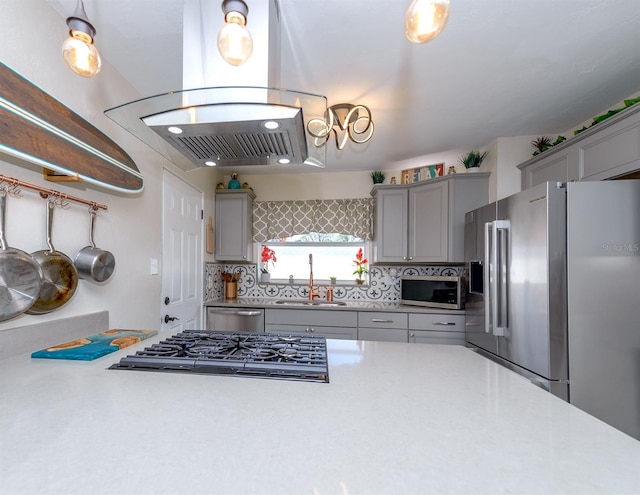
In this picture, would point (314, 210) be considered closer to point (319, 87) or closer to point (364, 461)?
point (319, 87)

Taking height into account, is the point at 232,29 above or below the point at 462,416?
above

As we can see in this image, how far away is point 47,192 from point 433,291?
2870 millimetres

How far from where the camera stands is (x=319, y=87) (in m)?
1.86

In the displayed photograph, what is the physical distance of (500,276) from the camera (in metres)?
2.00

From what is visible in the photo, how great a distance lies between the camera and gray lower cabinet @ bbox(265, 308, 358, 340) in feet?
9.00

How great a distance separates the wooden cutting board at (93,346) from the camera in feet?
3.44

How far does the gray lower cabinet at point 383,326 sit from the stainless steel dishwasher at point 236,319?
3.29 feet

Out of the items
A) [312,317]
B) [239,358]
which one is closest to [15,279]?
[239,358]

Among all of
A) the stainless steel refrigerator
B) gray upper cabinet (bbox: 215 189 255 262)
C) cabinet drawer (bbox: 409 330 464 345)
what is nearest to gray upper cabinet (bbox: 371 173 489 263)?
cabinet drawer (bbox: 409 330 464 345)

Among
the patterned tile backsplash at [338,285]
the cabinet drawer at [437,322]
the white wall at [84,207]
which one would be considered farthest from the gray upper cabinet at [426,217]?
the white wall at [84,207]

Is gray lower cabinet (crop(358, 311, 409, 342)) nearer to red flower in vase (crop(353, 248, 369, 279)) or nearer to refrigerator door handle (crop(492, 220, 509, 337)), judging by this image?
red flower in vase (crop(353, 248, 369, 279))

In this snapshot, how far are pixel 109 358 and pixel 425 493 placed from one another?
45.2 inches

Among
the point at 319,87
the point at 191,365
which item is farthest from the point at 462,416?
the point at 319,87

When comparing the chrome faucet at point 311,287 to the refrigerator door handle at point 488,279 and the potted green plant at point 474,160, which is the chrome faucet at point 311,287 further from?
the potted green plant at point 474,160
